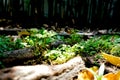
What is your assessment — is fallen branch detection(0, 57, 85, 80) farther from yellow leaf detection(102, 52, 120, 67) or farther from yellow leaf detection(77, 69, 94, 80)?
yellow leaf detection(102, 52, 120, 67)

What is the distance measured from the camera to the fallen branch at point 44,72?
2906mm

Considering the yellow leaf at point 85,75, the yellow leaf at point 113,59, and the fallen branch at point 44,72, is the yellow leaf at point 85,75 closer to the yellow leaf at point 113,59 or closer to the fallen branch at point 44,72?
the fallen branch at point 44,72

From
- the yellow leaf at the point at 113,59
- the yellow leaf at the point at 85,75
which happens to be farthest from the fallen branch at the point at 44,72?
the yellow leaf at the point at 113,59

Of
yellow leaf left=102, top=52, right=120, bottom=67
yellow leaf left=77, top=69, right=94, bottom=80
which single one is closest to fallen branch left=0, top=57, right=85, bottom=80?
yellow leaf left=77, top=69, right=94, bottom=80

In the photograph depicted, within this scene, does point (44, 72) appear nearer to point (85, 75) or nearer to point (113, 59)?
point (85, 75)

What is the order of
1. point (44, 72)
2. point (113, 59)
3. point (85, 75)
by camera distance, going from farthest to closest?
point (113, 59) → point (85, 75) → point (44, 72)

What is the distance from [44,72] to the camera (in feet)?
10.3

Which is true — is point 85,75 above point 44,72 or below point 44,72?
below

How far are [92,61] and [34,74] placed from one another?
139 cm

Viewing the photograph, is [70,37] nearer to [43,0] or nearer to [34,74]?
[43,0]

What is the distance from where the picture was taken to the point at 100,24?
6.94 m

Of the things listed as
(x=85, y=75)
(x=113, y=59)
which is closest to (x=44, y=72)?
(x=85, y=75)

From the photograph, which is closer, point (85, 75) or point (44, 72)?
point (44, 72)

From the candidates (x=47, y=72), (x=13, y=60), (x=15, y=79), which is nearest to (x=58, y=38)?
(x=13, y=60)
